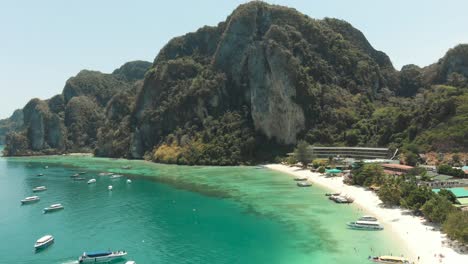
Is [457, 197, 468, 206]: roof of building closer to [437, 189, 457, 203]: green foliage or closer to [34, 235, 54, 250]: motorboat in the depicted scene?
[437, 189, 457, 203]: green foliage

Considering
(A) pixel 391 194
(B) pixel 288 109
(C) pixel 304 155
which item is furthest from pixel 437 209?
(B) pixel 288 109

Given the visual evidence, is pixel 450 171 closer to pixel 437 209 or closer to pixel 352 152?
pixel 437 209

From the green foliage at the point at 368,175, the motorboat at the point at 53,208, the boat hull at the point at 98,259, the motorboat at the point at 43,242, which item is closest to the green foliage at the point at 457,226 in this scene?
the green foliage at the point at 368,175

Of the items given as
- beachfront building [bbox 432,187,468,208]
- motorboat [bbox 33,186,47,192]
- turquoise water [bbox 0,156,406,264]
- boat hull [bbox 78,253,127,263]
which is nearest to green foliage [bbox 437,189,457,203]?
beachfront building [bbox 432,187,468,208]

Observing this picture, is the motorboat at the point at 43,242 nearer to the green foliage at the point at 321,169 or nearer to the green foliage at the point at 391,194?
the green foliage at the point at 391,194

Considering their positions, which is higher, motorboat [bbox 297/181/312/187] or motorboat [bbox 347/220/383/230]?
motorboat [bbox 297/181/312/187]
